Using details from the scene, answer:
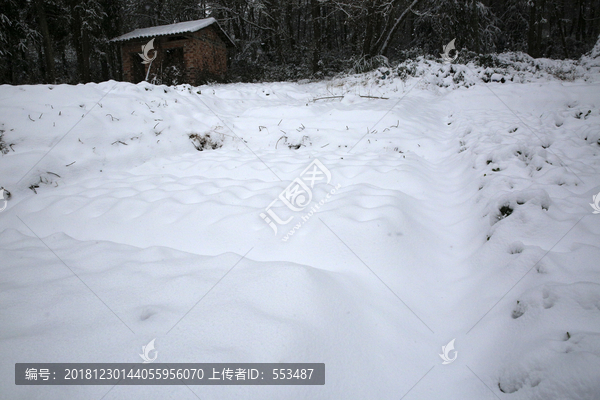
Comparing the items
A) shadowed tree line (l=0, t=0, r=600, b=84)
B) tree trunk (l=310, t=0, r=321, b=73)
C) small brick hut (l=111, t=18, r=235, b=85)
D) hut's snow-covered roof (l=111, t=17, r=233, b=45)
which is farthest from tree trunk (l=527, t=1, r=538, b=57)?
hut's snow-covered roof (l=111, t=17, r=233, b=45)

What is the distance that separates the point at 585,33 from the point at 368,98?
29.4 m

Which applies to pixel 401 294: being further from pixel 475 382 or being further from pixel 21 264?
pixel 21 264

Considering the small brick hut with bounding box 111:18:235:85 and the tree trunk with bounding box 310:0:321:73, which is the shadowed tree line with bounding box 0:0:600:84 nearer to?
the tree trunk with bounding box 310:0:321:73

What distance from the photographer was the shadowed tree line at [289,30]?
41.0 ft

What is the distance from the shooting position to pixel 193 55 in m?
14.3

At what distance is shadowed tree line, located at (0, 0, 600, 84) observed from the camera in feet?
41.0

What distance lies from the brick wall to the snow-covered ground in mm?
10368

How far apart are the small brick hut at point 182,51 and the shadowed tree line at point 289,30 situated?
1.17 meters

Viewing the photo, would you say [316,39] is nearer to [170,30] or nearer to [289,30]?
[289,30]

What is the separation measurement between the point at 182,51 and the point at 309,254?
1719 cm

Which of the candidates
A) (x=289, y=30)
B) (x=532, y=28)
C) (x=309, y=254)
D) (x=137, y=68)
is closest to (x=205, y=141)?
(x=309, y=254)

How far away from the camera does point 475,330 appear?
1.46 m

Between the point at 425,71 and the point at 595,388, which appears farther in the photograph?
the point at 425,71

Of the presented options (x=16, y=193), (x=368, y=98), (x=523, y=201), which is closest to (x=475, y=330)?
(x=523, y=201)
